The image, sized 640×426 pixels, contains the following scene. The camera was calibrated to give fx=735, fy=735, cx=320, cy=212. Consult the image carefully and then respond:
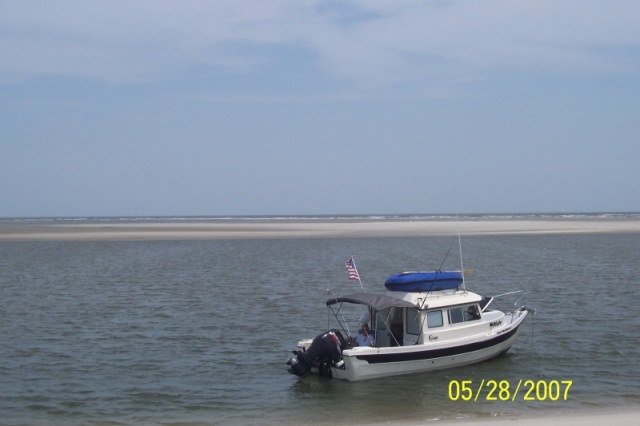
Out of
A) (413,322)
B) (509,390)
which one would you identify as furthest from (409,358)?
(509,390)

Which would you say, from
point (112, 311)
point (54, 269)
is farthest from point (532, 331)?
point (54, 269)

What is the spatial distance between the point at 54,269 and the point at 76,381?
2758 centimetres

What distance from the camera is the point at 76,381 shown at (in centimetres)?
1791

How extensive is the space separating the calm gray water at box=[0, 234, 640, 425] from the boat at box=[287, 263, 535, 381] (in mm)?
375

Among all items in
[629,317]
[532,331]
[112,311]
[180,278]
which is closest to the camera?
[532,331]

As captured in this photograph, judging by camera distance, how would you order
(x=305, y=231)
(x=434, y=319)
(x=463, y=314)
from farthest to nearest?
(x=305, y=231), (x=463, y=314), (x=434, y=319)

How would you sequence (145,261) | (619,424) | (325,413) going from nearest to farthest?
1. (619,424)
2. (325,413)
3. (145,261)

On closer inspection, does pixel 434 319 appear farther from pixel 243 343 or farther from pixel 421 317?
pixel 243 343

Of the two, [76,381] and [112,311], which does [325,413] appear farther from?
[112,311]

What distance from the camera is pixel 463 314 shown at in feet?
61.5

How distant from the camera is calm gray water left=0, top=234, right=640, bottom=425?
51.2 ft

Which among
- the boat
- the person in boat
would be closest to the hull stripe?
the boat

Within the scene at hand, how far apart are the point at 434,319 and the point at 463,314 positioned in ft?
3.39

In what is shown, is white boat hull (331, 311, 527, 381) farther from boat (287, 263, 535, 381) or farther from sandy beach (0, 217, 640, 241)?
sandy beach (0, 217, 640, 241)
